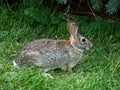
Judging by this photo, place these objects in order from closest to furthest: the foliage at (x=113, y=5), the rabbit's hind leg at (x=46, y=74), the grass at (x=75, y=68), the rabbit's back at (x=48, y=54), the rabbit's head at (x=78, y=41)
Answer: the grass at (x=75, y=68), the rabbit's hind leg at (x=46, y=74), the rabbit's back at (x=48, y=54), the rabbit's head at (x=78, y=41), the foliage at (x=113, y=5)

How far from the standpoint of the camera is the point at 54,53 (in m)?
5.34

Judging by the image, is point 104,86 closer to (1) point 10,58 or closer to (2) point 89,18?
(1) point 10,58

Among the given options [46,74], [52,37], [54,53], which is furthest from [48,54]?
[52,37]

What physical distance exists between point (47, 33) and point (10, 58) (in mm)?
1070

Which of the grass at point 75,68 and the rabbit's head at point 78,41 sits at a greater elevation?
the rabbit's head at point 78,41

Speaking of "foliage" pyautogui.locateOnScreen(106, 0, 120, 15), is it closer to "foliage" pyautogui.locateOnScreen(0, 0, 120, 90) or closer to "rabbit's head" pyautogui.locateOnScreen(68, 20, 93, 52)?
"foliage" pyautogui.locateOnScreen(0, 0, 120, 90)

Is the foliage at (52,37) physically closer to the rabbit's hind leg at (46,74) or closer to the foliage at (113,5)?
the rabbit's hind leg at (46,74)

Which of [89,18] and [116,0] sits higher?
[116,0]

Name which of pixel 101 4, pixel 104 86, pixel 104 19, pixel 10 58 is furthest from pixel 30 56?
pixel 104 19

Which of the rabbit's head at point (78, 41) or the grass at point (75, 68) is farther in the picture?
the rabbit's head at point (78, 41)

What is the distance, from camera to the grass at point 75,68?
458 centimetres

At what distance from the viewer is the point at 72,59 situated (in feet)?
17.9

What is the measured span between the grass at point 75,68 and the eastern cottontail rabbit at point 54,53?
0.11m

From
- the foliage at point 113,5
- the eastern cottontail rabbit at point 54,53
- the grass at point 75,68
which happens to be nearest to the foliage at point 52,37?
the grass at point 75,68
